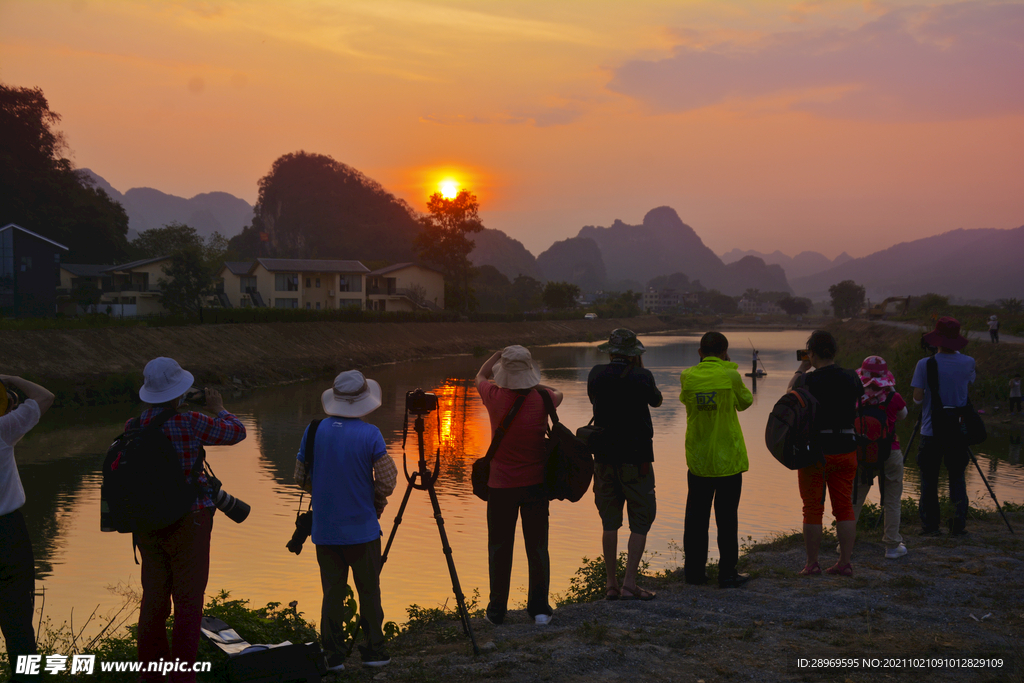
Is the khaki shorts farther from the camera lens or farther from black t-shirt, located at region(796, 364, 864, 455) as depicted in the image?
the camera lens

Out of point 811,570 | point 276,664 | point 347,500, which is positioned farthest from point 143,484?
point 811,570

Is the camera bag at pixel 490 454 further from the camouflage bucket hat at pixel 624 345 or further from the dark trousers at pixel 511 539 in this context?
the camouflage bucket hat at pixel 624 345

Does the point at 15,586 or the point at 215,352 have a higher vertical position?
the point at 215,352

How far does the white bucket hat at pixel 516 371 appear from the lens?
5418mm

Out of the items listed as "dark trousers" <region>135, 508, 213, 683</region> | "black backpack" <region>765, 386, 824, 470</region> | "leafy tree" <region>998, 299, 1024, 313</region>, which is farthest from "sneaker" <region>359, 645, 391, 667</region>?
"leafy tree" <region>998, 299, 1024, 313</region>

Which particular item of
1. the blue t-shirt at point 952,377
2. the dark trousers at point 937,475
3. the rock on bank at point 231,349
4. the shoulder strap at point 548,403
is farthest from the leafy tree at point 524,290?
the shoulder strap at point 548,403

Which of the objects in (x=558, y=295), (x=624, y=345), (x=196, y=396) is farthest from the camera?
(x=558, y=295)

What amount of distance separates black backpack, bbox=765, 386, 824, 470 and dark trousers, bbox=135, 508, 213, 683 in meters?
4.57

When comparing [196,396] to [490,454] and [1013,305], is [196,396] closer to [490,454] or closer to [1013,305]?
[490,454]

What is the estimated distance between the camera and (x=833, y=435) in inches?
251

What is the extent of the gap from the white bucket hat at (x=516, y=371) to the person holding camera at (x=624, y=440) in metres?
0.67

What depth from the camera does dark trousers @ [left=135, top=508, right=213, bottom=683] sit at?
13.3ft

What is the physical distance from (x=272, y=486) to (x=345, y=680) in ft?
35.4

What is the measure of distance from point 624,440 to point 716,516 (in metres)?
1.25
